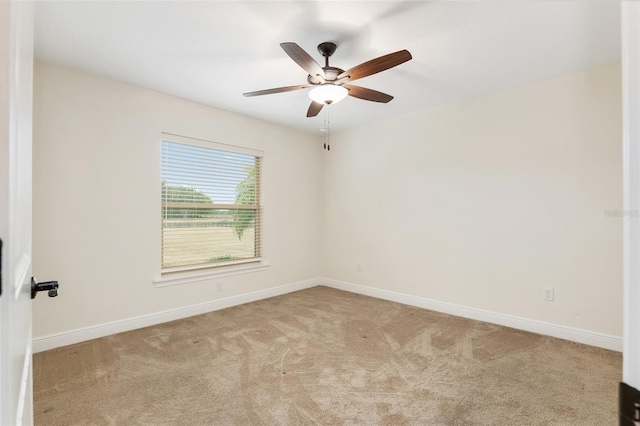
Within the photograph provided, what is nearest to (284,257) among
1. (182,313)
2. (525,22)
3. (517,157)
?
(182,313)

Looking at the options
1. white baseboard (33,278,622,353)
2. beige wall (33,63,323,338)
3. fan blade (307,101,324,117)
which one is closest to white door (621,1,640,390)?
fan blade (307,101,324,117)

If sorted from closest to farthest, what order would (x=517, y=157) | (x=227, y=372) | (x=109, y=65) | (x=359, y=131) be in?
(x=227, y=372) < (x=109, y=65) < (x=517, y=157) < (x=359, y=131)

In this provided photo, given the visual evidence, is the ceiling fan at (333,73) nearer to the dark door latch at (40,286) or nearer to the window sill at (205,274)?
the dark door latch at (40,286)

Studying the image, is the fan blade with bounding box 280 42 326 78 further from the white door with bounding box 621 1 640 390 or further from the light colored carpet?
the light colored carpet

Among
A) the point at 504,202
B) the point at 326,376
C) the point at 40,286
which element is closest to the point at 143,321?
the point at 326,376

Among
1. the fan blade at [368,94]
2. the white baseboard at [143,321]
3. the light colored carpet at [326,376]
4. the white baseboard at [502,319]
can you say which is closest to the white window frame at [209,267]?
the white baseboard at [143,321]

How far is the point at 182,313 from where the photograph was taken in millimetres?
3445

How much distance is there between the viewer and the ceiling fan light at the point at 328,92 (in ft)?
7.57

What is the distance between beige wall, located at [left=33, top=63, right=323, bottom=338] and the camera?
8.68ft

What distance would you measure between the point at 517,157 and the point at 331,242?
2790 millimetres

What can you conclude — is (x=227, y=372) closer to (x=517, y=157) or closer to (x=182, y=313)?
(x=182, y=313)

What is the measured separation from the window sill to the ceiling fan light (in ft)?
8.05

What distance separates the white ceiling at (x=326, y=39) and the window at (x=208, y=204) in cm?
79

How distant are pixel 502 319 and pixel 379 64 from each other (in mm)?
2872
